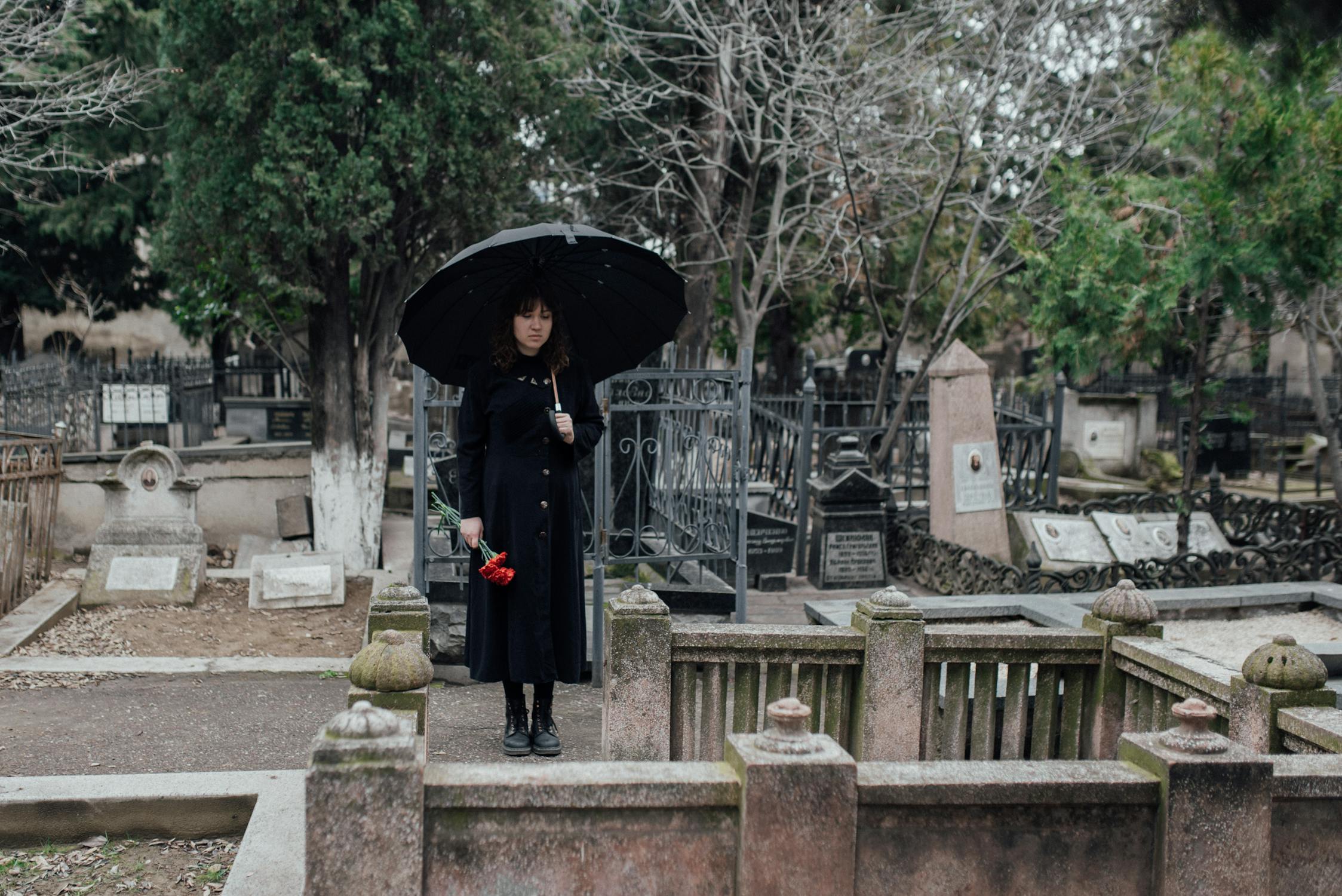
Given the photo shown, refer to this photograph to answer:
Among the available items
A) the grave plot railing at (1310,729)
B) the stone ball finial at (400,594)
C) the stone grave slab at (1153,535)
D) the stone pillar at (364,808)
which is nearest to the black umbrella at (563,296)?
the stone ball finial at (400,594)

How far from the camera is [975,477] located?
11195 millimetres

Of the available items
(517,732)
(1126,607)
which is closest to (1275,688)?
(1126,607)

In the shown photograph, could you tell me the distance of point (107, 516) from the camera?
9406 mm

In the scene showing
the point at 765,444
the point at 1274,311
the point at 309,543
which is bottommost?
the point at 309,543

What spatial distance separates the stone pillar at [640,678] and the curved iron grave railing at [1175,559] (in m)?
5.06

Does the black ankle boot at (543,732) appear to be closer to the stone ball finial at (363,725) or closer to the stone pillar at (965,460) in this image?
the stone ball finial at (363,725)

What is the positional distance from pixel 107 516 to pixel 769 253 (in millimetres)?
8386

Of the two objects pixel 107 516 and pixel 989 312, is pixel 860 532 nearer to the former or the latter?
pixel 107 516

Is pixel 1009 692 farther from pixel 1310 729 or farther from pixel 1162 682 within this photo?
pixel 1310 729

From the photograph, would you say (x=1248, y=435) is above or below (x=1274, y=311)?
below

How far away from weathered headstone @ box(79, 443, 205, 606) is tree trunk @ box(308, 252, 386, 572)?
2.60 meters

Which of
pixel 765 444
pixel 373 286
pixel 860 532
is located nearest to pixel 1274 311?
pixel 860 532

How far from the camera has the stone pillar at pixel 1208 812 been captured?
124 inches

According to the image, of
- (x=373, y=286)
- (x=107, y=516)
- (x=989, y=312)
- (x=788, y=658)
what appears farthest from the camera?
(x=989, y=312)
